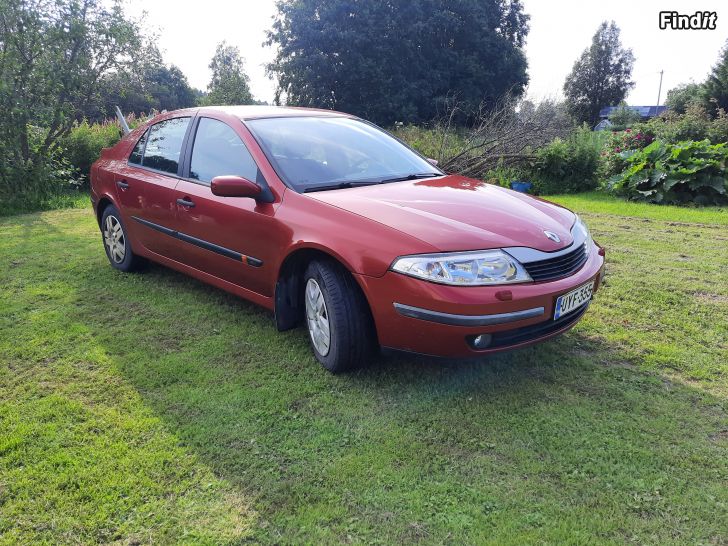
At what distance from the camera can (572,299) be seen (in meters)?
2.86

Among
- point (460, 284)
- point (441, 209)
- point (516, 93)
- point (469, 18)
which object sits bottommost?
point (460, 284)

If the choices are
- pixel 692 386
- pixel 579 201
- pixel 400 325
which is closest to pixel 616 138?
pixel 579 201

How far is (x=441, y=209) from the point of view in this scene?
9.72 ft

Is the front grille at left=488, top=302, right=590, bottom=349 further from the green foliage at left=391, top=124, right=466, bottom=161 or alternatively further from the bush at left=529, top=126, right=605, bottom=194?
the bush at left=529, top=126, right=605, bottom=194

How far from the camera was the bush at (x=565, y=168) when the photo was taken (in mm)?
11227

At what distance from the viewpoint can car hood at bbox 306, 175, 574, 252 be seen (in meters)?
2.70

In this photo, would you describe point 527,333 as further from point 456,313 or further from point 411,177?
point 411,177

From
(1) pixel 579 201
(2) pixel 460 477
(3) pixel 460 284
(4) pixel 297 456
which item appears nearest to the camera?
(2) pixel 460 477

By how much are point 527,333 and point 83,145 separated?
11.8 metres

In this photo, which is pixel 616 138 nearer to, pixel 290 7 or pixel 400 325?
pixel 400 325

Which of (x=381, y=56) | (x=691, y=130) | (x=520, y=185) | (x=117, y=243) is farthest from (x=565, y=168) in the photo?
(x=381, y=56)

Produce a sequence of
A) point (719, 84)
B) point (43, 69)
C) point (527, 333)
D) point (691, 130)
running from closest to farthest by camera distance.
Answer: point (527, 333) < point (43, 69) < point (691, 130) < point (719, 84)

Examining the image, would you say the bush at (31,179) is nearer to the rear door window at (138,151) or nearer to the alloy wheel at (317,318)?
the rear door window at (138,151)

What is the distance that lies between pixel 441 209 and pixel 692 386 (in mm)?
1651
